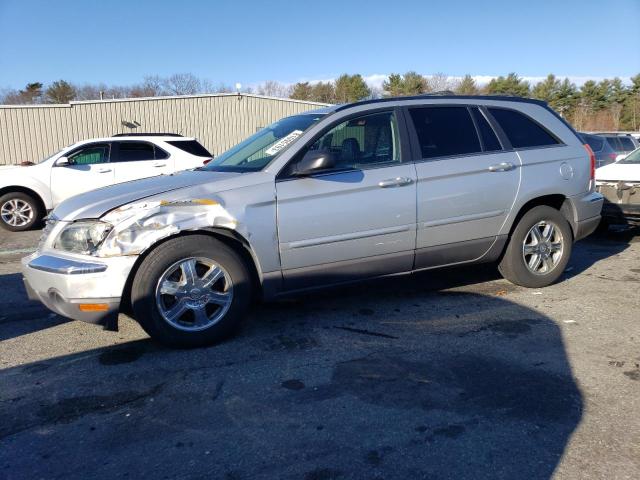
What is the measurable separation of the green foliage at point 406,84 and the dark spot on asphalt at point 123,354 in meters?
48.8

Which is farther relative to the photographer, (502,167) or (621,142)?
(621,142)

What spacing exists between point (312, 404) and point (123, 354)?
5.25 feet

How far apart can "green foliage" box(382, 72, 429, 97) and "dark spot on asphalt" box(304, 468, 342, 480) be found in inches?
1973

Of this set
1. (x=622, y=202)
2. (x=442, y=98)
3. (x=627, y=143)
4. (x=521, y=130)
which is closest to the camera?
(x=442, y=98)

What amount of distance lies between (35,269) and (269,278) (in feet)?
5.53

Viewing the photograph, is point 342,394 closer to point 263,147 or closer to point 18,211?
point 263,147

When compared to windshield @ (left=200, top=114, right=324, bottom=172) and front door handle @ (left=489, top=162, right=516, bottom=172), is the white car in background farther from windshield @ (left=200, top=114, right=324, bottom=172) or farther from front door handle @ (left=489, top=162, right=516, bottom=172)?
front door handle @ (left=489, top=162, right=516, bottom=172)

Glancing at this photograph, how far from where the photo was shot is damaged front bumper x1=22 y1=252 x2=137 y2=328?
12.1ft

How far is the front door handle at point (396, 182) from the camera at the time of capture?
14.5 feet

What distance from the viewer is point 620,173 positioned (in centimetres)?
779

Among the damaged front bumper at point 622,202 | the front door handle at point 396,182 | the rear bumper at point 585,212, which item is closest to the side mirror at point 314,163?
the front door handle at point 396,182

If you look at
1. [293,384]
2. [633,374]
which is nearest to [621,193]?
[633,374]

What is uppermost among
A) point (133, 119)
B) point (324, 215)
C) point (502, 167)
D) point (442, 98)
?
point (133, 119)

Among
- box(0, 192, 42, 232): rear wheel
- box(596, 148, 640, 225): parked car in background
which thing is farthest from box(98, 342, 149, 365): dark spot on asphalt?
box(0, 192, 42, 232): rear wheel
